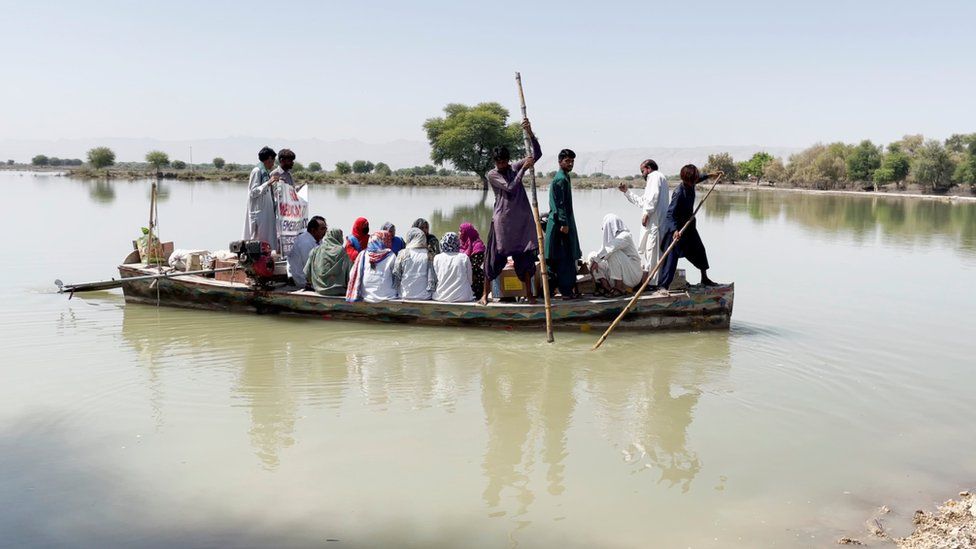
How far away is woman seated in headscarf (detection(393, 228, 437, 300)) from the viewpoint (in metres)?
8.35

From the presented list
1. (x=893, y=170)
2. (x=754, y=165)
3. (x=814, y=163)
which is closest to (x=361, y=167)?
(x=754, y=165)

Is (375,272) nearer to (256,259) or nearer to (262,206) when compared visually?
(256,259)


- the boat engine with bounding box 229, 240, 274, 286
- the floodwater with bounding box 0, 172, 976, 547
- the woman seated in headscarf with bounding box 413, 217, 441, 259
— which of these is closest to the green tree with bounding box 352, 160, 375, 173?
the floodwater with bounding box 0, 172, 976, 547

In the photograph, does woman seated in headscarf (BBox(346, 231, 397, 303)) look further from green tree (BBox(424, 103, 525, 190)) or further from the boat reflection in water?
green tree (BBox(424, 103, 525, 190))

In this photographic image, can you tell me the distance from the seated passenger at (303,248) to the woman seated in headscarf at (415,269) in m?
1.22

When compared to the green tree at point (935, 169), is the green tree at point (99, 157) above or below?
above

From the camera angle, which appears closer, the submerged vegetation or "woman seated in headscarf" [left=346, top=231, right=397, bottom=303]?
"woman seated in headscarf" [left=346, top=231, right=397, bottom=303]

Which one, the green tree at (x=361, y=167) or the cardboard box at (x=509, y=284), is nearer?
the cardboard box at (x=509, y=284)

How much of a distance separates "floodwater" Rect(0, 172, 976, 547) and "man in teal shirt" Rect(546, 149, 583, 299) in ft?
2.30

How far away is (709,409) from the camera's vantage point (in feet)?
20.4

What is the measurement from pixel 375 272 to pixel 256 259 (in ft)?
4.86

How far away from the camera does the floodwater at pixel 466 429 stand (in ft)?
13.8

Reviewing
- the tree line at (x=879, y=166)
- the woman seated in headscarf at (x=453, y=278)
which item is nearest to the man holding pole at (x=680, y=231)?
the woman seated in headscarf at (x=453, y=278)

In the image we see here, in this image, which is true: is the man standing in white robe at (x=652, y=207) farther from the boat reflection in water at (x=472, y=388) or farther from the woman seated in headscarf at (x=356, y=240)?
the woman seated in headscarf at (x=356, y=240)
